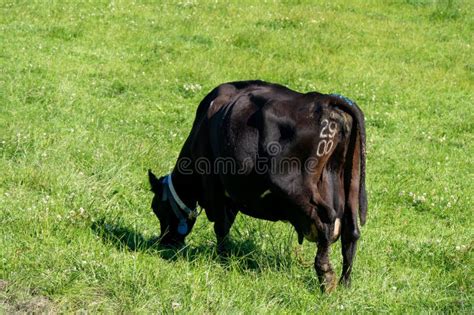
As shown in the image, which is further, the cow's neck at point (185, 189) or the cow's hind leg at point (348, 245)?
the cow's neck at point (185, 189)

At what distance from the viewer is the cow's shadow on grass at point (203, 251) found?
6898 mm

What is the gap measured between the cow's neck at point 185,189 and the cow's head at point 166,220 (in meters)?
0.13

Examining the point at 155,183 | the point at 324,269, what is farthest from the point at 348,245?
the point at 155,183

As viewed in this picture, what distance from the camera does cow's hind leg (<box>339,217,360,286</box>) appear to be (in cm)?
682

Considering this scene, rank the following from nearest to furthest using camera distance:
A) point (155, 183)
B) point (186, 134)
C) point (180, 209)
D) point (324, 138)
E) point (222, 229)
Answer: point (324, 138)
point (222, 229)
point (180, 209)
point (155, 183)
point (186, 134)

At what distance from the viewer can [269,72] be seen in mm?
14555

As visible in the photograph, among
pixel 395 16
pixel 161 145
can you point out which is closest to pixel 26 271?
pixel 161 145

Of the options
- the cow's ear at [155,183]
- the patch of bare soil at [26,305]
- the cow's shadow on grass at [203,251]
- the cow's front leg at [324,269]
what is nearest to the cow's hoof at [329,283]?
the cow's front leg at [324,269]

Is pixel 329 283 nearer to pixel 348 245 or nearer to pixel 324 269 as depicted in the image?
pixel 324 269

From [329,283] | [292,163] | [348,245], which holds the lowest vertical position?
[329,283]

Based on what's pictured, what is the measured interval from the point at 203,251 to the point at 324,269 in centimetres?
131

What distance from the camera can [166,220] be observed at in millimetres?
7844

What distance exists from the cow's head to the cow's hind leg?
1696 mm

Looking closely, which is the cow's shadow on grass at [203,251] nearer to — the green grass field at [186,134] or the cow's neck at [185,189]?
the green grass field at [186,134]
